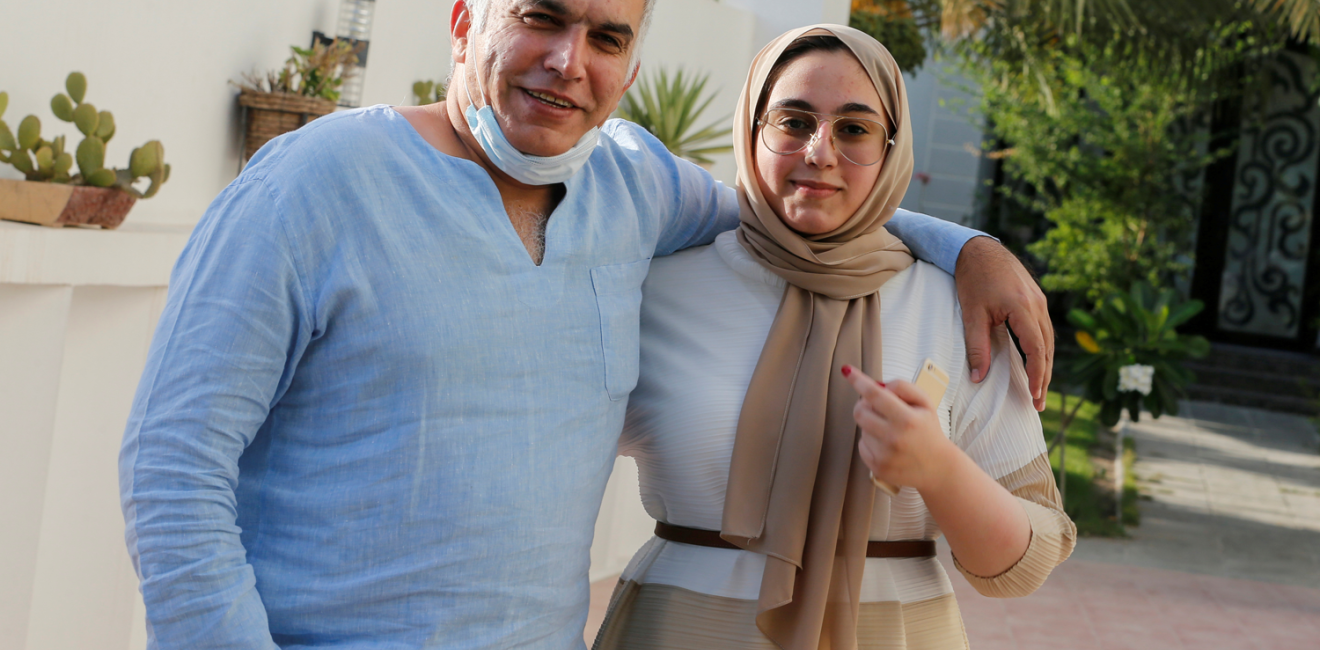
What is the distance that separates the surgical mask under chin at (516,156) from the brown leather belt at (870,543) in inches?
22.2

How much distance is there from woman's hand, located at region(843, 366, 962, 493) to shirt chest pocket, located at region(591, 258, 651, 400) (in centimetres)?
31

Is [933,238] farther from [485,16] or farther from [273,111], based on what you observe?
[273,111]

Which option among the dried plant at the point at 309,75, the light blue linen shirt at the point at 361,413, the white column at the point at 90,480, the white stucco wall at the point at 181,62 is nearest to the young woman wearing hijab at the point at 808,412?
the light blue linen shirt at the point at 361,413

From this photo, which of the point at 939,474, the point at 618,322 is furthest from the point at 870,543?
the point at 618,322

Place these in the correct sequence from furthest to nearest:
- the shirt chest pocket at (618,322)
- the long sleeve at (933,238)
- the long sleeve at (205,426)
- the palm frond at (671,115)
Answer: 1. the palm frond at (671,115)
2. the long sleeve at (933,238)
3. the shirt chest pocket at (618,322)
4. the long sleeve at (205,426)

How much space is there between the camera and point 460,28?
1.46m

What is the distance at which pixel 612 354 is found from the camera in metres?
1.44

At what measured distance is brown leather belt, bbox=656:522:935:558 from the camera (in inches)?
63.5

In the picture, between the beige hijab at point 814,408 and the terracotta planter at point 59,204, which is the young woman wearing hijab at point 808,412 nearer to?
the beige hijab at point 814,408

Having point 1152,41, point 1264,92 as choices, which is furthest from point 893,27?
point 1264,92

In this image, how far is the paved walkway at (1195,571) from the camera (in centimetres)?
484

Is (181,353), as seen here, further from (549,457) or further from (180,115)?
(180,115)

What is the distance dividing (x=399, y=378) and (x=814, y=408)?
0.63m

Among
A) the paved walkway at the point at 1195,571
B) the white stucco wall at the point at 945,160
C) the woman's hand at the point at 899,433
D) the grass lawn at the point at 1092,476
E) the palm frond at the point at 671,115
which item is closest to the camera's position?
the woman's hand at the point at 899,433
